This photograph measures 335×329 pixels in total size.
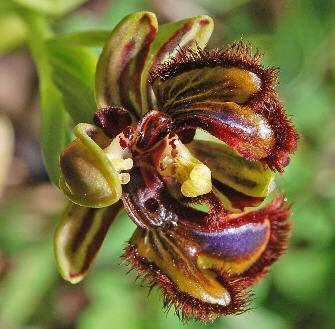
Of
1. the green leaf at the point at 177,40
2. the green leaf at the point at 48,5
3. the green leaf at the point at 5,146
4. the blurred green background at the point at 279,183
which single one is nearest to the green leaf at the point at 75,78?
the green leaf at the point at 177,40

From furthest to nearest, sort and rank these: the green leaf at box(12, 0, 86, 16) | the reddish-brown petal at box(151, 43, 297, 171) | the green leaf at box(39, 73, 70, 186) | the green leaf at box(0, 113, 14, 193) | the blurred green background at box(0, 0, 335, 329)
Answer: the green leaf at box(0, 113, 14, 193) → the blurred green background at box(0, 0, 335, 329) → the green leaf at box(12, 0, 86, 16) → the green leaf at box(39, 73, 70, 186) → the reddish-brown petal at box(151, 43, 297, 171)

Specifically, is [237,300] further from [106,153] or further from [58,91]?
[58,91]

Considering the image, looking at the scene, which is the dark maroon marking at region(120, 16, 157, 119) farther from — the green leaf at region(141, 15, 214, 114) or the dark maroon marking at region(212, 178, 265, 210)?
the dark maroon marking at region(212, 178, 265, 210)

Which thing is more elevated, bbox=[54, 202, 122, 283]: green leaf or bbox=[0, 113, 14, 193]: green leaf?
bbox=[54, 202, 122, 283]: green leaf

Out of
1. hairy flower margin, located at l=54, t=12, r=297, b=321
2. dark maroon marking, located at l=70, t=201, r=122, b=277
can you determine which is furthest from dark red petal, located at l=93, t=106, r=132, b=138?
dark maroon marking, located at l=70, t=201, r=122, b=277

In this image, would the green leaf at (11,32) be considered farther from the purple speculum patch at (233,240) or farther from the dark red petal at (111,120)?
the purple speculum patch at (233,240)

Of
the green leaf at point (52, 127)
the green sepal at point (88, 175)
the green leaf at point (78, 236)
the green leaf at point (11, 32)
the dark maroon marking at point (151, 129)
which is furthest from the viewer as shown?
the green leaf at point (11, 32)
